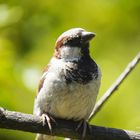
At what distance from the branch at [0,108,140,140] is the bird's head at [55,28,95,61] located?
498mm

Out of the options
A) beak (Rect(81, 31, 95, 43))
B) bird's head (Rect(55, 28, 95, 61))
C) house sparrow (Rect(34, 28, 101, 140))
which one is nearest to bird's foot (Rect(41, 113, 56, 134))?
house sparrow (Rect(34, 28, 101, 140))

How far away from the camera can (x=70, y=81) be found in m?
4.38

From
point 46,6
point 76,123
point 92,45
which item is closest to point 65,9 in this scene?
point 46,6

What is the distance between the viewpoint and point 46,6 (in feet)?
16.3

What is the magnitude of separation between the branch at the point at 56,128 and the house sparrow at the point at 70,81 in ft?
0.56

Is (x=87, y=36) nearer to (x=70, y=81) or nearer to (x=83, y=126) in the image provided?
(x=70, y=81)

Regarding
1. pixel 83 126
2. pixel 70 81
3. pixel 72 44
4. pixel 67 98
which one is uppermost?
pixel 72 44

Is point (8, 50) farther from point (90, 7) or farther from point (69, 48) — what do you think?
point (90, 7)

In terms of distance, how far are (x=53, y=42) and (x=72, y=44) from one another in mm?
538

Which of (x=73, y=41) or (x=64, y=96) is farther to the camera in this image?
(x=73, y=41)

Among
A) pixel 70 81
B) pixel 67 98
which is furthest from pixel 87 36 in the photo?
pixel 67 98

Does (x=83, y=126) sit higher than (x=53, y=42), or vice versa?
(x=53, y=42)

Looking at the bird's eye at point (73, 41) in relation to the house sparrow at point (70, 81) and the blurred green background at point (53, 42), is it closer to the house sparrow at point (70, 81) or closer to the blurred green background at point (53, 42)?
the house sparrow at point (70, 81)

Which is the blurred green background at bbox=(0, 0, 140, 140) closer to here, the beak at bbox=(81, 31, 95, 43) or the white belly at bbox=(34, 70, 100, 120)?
the white belly at bbox=(34, 70, 100, 120)
